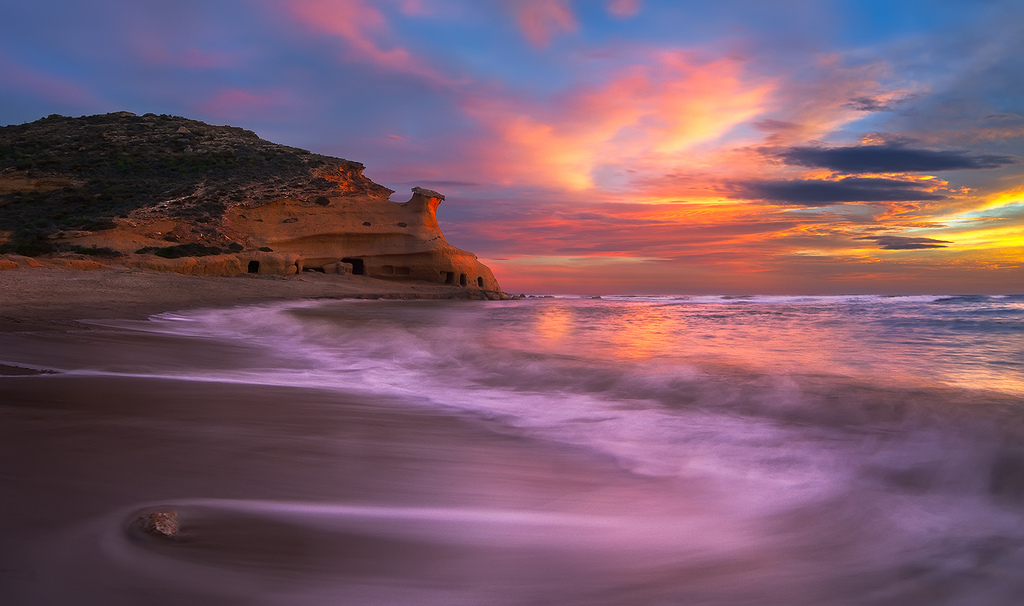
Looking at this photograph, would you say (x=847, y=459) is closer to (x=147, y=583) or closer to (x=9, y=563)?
(x=147, y=583)

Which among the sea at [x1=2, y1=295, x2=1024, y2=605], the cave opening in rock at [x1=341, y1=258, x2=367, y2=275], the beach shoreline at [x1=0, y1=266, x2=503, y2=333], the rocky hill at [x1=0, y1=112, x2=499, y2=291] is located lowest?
the sea at [x1=2, y1=295, x2=1024, y2=605]

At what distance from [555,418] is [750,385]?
5.56ft

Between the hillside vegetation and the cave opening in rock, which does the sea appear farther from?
the cave opening in rock

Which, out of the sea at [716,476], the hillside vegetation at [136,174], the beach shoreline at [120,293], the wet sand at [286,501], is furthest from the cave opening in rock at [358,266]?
the wet sand at [286,501]

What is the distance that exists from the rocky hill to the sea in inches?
715

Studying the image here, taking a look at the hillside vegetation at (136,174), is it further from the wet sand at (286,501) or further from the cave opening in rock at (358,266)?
the wet sand at (286,501)

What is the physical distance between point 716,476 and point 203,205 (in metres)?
27.7

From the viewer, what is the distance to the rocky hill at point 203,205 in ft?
71.0

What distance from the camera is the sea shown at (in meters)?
1.41

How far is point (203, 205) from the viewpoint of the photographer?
82.1 feet

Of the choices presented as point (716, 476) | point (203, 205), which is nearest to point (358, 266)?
point (203, 205)

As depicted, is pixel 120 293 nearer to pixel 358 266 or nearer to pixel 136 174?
pixel 358 266

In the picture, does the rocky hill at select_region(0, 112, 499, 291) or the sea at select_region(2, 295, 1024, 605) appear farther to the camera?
the rocky hill at select_region(0, 112, 499, 291)

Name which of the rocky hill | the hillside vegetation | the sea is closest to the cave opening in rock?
the rocky hill
